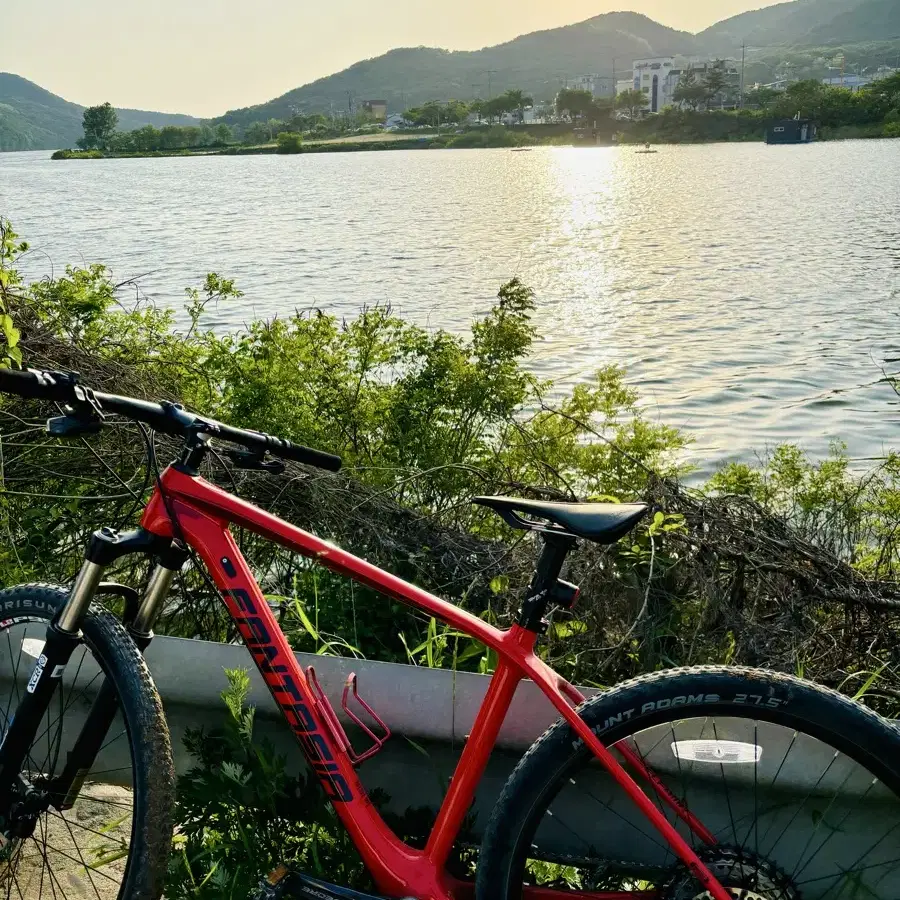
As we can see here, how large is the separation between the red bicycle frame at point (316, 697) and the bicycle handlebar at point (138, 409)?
12 cm

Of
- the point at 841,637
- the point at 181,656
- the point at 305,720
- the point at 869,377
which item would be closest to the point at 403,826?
the point at 305,720

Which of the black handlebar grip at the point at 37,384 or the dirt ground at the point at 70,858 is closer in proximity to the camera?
the black handlebar grip at the point at 37,384

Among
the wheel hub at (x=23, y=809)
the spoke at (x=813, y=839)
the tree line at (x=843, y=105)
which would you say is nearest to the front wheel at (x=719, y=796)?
the spoke at (x=813, y=839)

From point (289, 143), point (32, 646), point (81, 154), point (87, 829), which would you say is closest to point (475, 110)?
point (289, 143)

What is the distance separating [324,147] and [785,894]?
137 m

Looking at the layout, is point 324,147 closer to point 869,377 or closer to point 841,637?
point 869,377

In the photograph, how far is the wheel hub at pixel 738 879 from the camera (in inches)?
84.9

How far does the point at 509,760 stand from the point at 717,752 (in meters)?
0.51

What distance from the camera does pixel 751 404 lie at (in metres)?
12.8

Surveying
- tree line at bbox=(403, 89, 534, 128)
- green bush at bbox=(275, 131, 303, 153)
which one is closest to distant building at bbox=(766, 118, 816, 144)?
green bush at bbox=(275, 131, 303, 153)

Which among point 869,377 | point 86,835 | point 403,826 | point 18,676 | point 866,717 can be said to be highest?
point 866,717

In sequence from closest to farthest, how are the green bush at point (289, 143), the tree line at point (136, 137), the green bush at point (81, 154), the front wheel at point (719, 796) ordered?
the front wheel at point (719, 796) < the green bush at point (81, 154) < the green bush at point (289, 143) < the tree line at point (136, 137)

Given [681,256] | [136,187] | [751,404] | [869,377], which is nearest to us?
[751,404]

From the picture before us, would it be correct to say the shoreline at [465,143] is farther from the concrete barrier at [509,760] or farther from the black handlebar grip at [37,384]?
the black handlebar grip at [37,384]
